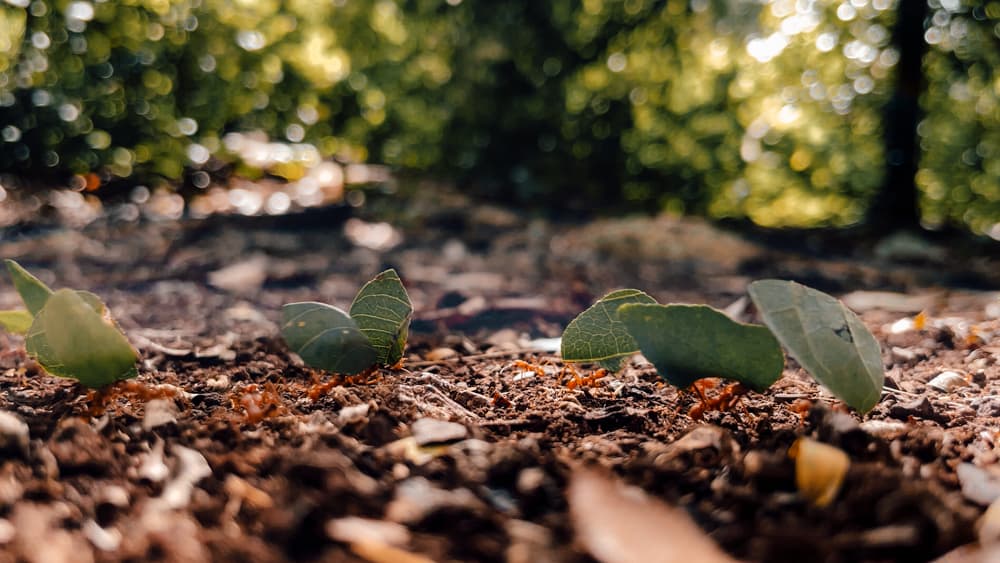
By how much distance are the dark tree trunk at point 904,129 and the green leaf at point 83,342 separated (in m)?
3.38

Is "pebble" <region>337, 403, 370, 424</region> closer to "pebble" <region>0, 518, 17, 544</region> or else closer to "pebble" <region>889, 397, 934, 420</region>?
"pebble" <region>0, 518, 17, 544</region>

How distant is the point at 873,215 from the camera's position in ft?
12.0

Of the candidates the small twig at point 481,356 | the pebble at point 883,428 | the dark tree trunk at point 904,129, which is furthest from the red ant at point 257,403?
the dark tree trunk at point 904,129

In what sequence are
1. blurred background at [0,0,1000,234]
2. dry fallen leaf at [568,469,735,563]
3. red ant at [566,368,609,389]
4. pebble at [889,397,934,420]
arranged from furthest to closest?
1. blurred background at [0,0,1000,234]
2. red ant at [566,368,609,389]
3. pebble at [889,397,934,420]
4. dry fallen leaf at [568,469,735,563]

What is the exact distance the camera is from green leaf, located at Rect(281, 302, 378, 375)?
0.93 metres

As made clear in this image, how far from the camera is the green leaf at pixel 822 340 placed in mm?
A: 813

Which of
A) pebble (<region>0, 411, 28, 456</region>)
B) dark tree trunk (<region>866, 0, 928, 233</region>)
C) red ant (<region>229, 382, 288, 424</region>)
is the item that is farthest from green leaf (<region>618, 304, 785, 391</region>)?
dark tree trunk (<region>866, 0, 928, 233</region>)

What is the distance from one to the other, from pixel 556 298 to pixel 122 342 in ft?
4.51

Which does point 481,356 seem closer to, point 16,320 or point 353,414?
point 353,414

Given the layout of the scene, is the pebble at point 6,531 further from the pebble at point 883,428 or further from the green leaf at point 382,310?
the pebble at point 883,428

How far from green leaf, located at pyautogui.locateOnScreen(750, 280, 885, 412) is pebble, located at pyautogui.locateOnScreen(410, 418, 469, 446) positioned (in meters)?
0.35

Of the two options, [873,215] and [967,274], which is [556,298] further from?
[873,215]

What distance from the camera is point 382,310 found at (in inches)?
38.6

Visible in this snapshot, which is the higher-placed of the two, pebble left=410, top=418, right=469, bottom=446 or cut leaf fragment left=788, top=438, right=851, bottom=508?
cut leaf fragment left=788, top=438, right=851, bottom=508
